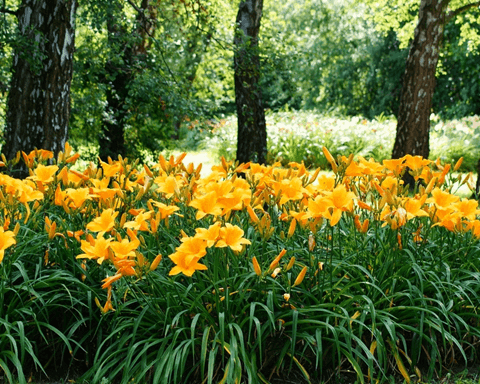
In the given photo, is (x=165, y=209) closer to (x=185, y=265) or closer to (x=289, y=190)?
(x=185, y=265)

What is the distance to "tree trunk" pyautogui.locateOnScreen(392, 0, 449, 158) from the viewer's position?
7.42 metres

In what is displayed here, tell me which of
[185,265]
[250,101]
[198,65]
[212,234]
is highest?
[198,65]

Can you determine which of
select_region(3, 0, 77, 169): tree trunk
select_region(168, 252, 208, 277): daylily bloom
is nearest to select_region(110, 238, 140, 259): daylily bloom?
select_region(168, 252, 208, 277): daylily bloom

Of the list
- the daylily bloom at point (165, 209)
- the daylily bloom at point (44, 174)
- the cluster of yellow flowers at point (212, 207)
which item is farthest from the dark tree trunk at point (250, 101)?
the daylily bloom at point (165, 209)

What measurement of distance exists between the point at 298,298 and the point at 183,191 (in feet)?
2.50

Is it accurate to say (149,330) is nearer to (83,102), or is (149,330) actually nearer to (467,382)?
(467,382)

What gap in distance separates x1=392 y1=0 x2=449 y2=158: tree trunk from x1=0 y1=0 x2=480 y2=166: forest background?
63.3 inches

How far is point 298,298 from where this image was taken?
2453mm

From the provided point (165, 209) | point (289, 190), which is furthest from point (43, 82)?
point (289, 190)

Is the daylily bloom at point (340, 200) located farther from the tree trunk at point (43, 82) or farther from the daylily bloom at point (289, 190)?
the tree trunk at point (43, 82)

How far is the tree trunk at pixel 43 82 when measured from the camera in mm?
4730

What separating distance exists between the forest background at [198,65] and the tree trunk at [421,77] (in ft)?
5.27

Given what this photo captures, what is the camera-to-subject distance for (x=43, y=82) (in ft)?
15.7

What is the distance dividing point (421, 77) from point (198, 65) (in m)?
6.74
